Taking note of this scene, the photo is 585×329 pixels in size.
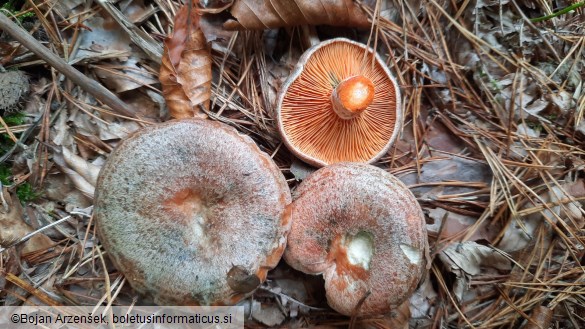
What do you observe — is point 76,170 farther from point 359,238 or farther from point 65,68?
point 359,238

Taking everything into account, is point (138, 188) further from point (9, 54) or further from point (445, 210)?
point (445, 210)

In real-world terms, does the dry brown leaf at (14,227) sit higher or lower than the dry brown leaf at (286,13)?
lower

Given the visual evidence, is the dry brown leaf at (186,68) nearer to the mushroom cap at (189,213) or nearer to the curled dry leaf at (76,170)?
the mushroom cap at (189,213)

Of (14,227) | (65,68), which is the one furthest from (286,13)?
(14,227)

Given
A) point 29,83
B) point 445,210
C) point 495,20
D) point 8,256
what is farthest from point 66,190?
point 495,20

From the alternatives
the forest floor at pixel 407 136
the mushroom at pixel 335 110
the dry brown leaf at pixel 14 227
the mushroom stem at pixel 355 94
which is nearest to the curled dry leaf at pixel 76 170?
the forest floor at pixel 407 136

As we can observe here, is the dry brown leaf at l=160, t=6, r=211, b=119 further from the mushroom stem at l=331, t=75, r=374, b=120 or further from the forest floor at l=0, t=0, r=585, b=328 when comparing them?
the mushroom stem at l=331, t=75, r=374, b=120
